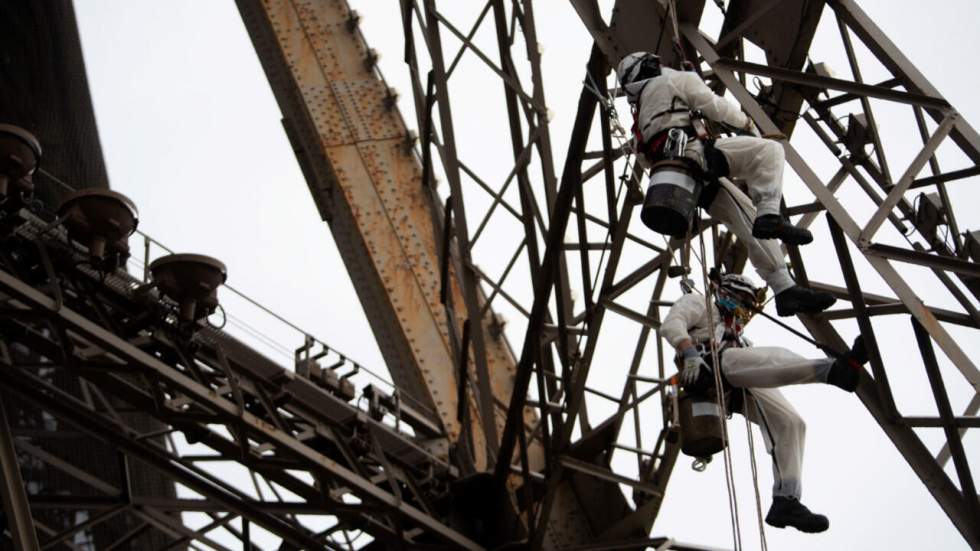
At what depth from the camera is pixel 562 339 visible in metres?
14.0

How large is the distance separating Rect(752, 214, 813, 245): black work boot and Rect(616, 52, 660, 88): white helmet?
1432 millimetres

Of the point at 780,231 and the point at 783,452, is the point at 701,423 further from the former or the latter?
the point at 780,231

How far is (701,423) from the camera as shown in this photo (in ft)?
31.6

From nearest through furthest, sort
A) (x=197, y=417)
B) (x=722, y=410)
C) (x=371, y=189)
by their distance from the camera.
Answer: (x=722, y=410) < (x=197, y=417) < (x=371, y=189)

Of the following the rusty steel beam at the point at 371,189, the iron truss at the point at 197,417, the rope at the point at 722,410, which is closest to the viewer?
the rope at the point at 722,410

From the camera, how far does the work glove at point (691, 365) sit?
959 centimetres

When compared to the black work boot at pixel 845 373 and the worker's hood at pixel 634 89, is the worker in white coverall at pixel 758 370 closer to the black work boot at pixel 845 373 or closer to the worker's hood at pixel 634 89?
the black work boot at pixel 845 373

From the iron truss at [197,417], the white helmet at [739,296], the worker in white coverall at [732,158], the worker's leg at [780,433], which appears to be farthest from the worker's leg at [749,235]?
the iron truss at [197,417]

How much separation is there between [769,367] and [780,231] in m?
0.79

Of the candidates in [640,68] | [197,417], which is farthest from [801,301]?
[197,417]

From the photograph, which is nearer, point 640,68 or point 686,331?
point 686,331

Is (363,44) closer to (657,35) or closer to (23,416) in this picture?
(23,416)

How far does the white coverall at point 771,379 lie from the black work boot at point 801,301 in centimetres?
24

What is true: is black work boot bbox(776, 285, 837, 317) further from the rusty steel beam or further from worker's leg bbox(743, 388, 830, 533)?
the rusty steel beam
